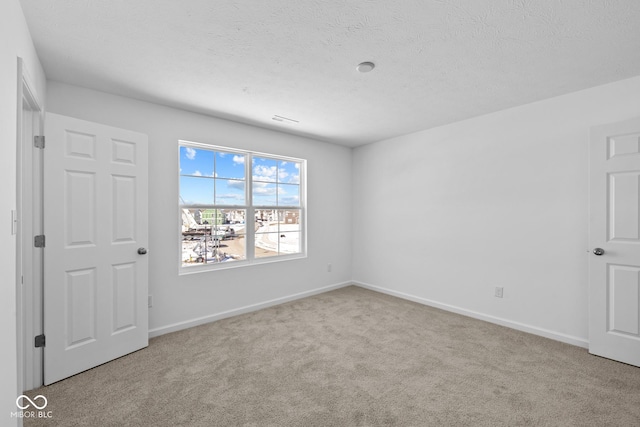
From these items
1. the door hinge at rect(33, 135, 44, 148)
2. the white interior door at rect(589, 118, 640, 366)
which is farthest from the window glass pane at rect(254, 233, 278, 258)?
the white interior door at rect(589, 118, 640, 366)

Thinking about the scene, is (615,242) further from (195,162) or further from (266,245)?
(195,162)

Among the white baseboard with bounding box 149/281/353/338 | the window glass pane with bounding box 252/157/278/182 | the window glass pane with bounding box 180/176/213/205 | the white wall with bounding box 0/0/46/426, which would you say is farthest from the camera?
the window glass pane with bounding box 252/157/278/182

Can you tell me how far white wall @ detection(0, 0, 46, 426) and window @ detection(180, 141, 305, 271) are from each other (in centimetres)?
175

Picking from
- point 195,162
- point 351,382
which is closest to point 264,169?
point 195,162

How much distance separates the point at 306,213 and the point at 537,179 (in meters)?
2.95

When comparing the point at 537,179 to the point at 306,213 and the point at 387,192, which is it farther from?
the point at 306,213

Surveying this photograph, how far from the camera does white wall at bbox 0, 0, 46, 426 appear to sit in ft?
4.38

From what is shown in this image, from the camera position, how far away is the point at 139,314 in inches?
105

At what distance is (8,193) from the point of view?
1.45 meters

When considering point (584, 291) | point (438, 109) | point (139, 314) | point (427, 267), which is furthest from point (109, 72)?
point (584, 291)

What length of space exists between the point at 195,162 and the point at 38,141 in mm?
1413

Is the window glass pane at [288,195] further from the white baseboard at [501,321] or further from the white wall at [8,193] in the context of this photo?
the white wall at [8,193]

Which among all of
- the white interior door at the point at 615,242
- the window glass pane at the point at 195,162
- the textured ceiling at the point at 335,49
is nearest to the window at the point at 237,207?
the window glass pane at the point at 195,162

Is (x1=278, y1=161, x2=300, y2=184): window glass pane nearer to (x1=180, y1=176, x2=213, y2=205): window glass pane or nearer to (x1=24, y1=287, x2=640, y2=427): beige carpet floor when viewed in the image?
(x1=180, y1=176, x2=213, y2=205): window glass pane
